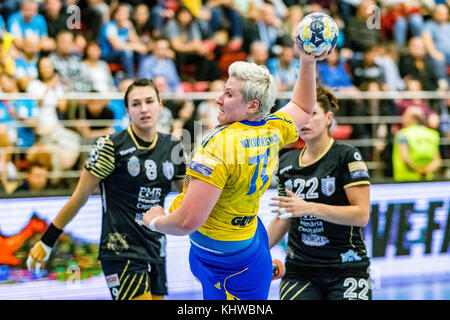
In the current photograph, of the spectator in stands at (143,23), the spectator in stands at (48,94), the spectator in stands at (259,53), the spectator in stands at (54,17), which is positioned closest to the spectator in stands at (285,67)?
the spectator in stands at (259,53)

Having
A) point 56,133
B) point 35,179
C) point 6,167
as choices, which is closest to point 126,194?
point 35,179

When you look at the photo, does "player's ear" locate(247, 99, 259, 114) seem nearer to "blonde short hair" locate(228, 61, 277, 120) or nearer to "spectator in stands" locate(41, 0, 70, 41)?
"blonde short hair" locate(228, 61, 277, 120)

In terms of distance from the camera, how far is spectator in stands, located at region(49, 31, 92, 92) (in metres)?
8.73

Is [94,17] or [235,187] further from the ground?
[94,17]

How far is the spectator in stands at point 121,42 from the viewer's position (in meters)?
9.66

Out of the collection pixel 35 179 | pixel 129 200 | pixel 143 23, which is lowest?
pixel 35 179

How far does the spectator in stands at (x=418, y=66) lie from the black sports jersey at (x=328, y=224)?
24.5 feet

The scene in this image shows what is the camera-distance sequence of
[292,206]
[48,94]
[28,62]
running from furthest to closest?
[28,62] < [48,94] < [292,206]

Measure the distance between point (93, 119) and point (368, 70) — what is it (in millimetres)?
5002

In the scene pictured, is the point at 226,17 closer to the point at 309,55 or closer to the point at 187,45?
the point at 187,45

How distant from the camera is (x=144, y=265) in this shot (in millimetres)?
4809

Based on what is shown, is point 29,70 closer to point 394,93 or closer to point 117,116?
point 117,116

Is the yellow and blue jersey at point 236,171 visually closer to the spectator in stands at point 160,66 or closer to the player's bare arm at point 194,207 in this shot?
the player's bare arm at point 194,207

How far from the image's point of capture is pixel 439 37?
12.5m
